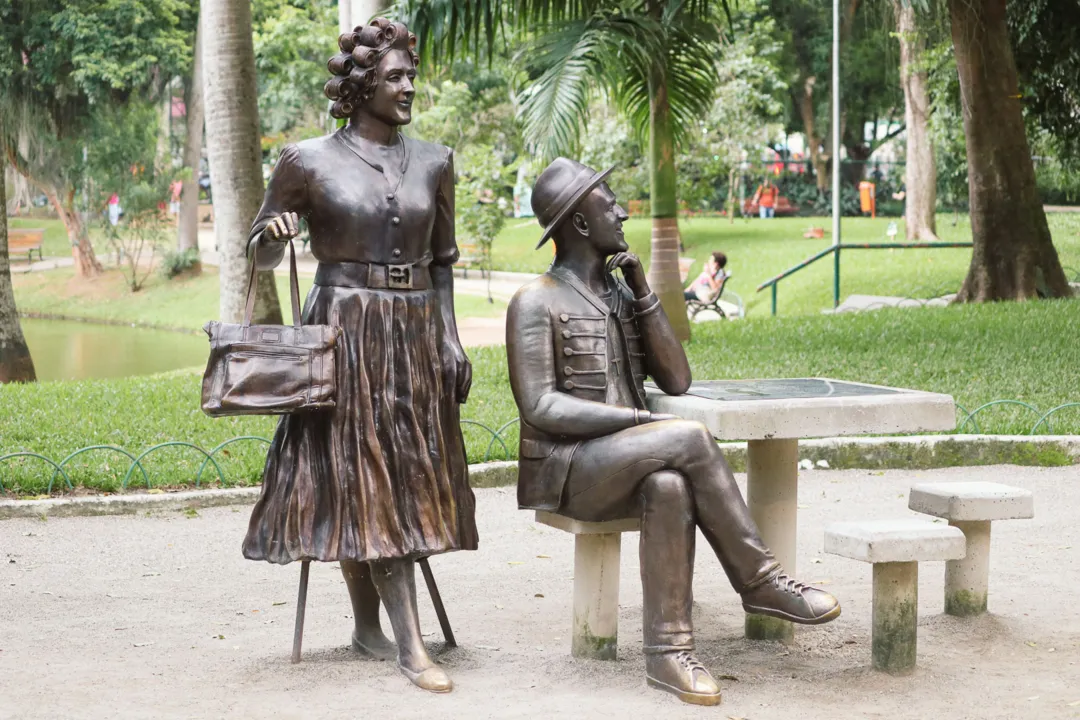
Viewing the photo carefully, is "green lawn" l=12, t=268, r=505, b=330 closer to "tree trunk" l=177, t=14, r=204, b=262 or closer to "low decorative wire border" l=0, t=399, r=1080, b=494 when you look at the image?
"tree trunk" l=177, t=14, r=204, b=262

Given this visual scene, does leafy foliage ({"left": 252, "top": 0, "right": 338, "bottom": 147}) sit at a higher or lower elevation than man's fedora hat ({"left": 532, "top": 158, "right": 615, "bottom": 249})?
higher

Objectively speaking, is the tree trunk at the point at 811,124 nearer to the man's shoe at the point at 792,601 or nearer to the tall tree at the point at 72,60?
the tall tree at the point at 72,60

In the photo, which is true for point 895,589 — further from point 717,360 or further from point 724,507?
point 717,360

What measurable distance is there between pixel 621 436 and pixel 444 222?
109 cm

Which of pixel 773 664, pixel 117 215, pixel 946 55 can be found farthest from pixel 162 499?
pixel 117 215

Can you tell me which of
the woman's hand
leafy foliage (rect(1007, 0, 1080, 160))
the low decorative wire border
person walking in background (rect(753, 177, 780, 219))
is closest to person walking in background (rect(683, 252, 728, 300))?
leafy foliage (rect(1007, 0, 1080, 160))

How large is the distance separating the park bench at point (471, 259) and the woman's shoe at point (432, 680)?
25.1 m

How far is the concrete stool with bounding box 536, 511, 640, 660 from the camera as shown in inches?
203

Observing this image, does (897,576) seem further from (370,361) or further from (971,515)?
(370,361)

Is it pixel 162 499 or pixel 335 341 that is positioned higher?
pixel 335 341

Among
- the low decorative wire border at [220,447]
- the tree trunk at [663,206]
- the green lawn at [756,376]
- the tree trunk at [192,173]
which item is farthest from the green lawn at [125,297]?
the low decorative wire border at [220,447]

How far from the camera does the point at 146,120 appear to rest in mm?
33219

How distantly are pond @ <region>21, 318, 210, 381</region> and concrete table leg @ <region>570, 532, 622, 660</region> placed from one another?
15.5 metres

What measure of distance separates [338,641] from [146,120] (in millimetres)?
29401
